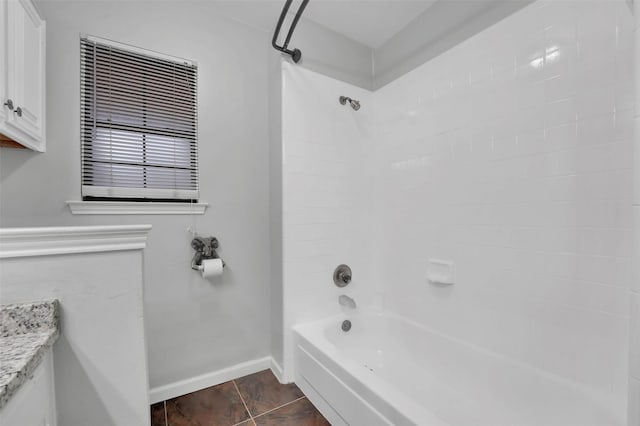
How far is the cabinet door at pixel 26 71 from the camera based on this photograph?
1.13 meters

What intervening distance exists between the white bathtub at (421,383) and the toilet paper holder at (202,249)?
77 cm

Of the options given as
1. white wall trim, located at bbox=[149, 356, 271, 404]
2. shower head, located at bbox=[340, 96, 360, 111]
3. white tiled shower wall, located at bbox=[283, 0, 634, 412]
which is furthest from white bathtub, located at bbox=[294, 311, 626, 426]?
shower head, located at bbox=[340, 96, 360, 111]

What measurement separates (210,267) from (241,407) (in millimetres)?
850

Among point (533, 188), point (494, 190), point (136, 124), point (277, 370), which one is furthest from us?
point (277, 370)

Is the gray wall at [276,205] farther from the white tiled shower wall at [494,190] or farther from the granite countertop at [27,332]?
the granite countertop at [27,332]

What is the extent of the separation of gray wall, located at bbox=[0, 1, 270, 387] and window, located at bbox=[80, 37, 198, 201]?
0.17 feet

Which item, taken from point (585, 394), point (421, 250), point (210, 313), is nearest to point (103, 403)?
point (210, 313)

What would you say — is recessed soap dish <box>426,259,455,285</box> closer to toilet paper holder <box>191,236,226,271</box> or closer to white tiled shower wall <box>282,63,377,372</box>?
white tiled shower wall <box>282,63,377,372</box>

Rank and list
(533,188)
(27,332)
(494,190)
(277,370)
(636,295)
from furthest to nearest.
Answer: (277,370), (494,190), (533,188), (27,332), (636,295)

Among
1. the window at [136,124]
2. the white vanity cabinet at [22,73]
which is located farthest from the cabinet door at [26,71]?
the window at [136,124]

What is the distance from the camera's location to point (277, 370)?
1.93 meters

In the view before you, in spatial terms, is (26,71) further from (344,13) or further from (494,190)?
(494,190)

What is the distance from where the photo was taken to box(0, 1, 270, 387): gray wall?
1431mm

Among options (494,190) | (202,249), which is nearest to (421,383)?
(494,190)
